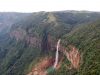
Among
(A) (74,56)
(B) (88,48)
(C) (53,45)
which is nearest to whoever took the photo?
(B) (88,48)

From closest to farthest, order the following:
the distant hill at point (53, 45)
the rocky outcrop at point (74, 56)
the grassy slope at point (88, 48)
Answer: the grassy slope at point (88, 48), the distant hill at point (53, 45), the rocky outcrop at point (74, 56)

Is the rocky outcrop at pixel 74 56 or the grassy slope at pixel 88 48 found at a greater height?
the grassy slope at pixel 88 48

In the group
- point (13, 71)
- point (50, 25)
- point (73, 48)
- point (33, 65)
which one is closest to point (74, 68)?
point (73, 48)

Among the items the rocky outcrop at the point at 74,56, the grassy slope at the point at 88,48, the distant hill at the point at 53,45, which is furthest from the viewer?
the rocky outcrop at the point at 74,56

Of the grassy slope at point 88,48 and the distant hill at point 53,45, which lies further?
the distant hill at point 53,45

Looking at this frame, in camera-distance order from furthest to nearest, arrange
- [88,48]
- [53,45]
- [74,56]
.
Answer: [53,45]
[74,56]
[88,48]

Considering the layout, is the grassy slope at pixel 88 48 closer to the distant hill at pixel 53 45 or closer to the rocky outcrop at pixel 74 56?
the distant hill at pixel 53 45

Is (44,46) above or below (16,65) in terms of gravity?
above

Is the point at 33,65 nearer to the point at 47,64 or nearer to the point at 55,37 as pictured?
the point at 47,64

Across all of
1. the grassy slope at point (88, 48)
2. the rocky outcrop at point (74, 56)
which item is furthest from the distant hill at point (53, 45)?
the rocky outcrop at point (74, 56)

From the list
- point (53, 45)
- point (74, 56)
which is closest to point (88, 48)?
point (74, 56)

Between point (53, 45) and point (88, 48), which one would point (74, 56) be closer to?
point (88, 48)
